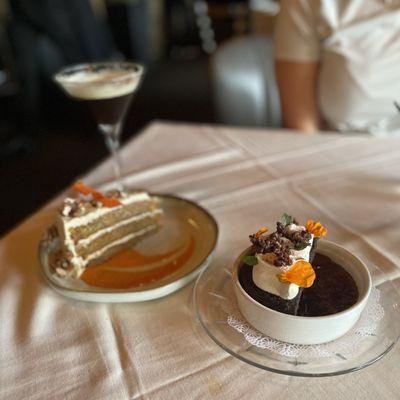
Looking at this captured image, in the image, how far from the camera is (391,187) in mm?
822

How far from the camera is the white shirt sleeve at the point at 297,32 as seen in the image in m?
1.10

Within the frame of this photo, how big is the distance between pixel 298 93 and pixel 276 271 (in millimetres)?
885

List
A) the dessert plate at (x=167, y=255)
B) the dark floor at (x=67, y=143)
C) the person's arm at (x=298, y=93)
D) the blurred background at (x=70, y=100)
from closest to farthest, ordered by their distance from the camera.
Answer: the dessert plate at (x=167, y=255)
the person's arm at (x=298, y=93)
the blurred background at (x=70, y=100)
the dark floor at (x=67, y=143)

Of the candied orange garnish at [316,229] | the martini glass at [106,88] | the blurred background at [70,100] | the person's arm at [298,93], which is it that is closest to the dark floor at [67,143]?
the blurred background at [70,100]

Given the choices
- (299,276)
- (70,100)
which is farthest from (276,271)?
(70,100)

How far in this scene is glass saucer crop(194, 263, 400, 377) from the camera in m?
0.46

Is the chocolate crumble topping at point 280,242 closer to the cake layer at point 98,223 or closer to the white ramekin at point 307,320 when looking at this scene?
the white ramekin at point 307,320

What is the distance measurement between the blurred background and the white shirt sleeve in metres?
0.37

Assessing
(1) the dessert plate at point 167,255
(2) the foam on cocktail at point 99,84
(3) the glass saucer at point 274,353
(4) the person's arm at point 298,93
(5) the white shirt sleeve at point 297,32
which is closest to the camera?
(3) the glass saucer at point 274,353

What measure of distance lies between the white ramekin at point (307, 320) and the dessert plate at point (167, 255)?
0.39 ft

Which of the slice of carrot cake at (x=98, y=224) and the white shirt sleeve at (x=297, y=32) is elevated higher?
the white shirt sleeve at (x=297, y=32)

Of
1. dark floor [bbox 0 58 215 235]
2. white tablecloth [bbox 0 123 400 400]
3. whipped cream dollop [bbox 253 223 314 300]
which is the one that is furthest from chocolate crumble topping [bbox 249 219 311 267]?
dark floor [bbox 0 58 215 235]

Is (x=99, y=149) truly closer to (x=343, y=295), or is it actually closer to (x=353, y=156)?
(x=353, y=156)

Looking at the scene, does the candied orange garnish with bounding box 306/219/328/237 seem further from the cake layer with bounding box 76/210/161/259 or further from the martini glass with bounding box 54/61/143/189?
the martini glass with bounding box 54/61/143/189
